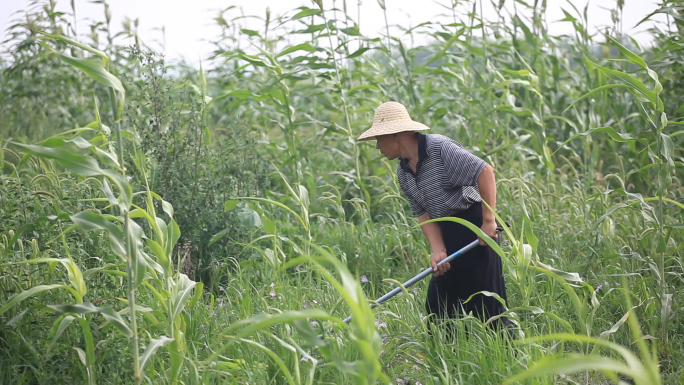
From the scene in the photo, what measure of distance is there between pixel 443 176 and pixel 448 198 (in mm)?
115

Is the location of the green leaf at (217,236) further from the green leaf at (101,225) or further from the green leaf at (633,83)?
the green leaf at (633,83)

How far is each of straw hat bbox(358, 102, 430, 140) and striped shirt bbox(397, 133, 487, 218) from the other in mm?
125

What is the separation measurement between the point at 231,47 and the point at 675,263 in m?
4.68

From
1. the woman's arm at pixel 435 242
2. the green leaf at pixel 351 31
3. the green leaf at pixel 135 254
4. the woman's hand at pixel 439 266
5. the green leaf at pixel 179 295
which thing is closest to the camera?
the green leaf at pixel 135 254

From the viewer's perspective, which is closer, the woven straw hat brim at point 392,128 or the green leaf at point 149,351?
the green leaf at point 149,351

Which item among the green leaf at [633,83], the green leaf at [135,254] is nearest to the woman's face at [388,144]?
the green leaf at [633,83]

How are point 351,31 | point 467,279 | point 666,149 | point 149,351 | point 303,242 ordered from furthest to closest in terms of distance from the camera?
point 351,31
point 303,242
point 467,279
point 666,149
point 149,351

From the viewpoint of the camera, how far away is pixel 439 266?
3.29 meters

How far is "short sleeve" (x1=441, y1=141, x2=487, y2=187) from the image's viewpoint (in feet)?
10.5

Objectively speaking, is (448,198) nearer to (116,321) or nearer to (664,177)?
(664,177)

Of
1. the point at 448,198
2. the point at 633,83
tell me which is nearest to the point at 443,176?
the point at 448,198

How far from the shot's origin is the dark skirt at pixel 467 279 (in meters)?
3.38

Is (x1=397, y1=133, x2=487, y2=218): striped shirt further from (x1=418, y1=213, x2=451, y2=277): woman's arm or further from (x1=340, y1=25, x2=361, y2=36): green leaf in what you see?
(x1=340, y1=25, x2=361, y2=36): green leaf

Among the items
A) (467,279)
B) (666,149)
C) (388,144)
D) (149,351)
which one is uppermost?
(388,144)
